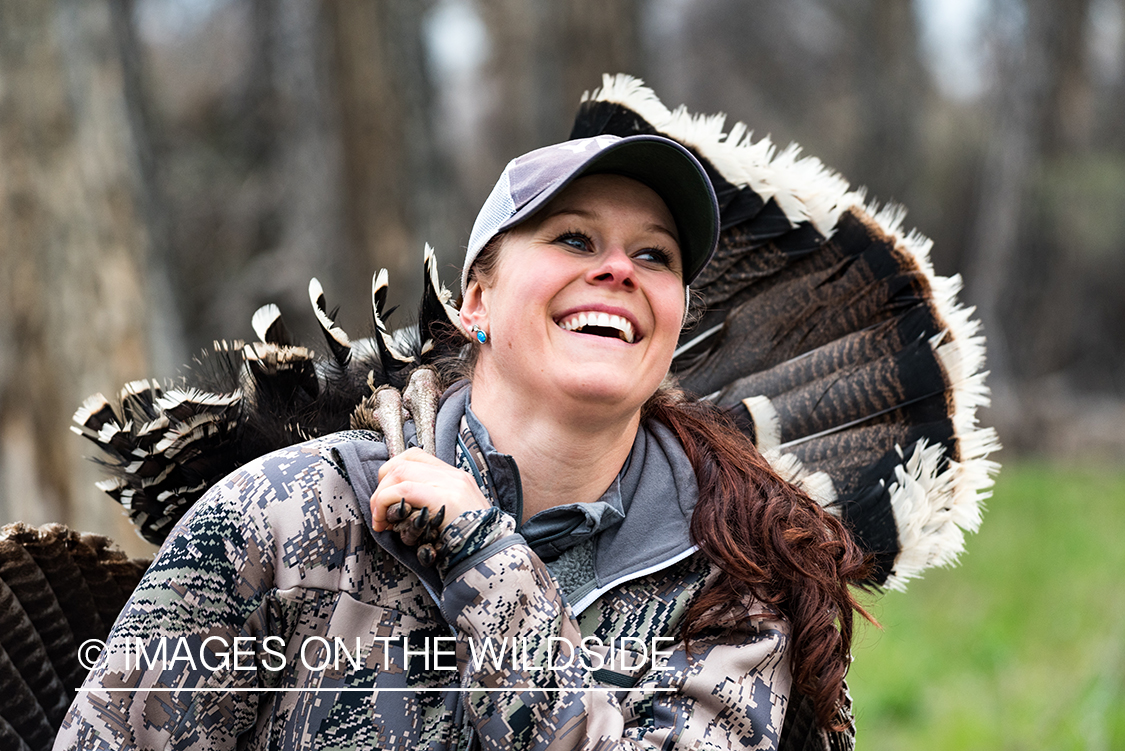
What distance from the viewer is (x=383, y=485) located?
5.66 ft

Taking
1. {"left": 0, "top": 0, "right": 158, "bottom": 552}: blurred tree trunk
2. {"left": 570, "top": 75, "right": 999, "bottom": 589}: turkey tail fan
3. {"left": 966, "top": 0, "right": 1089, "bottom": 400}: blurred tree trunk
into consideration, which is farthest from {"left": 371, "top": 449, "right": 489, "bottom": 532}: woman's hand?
{"left": 966, "top": 0, "right": 1089, "bottom": 400}: blurred tree trunk

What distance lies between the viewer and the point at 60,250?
4.18 meters

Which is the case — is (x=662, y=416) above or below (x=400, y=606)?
above

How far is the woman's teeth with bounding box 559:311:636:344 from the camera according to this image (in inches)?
75.5

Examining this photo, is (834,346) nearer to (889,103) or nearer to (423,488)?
(423,488)

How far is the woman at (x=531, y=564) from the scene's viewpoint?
1.71m

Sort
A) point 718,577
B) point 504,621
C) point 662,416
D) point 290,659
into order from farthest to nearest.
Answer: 1. point 662,416
2. point 718,577
3. point 290,659
4. point 504,621

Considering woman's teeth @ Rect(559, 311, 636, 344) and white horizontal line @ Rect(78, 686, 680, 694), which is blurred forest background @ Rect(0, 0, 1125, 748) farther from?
white horizontal line @ Rect(78, 686, 680, 694)

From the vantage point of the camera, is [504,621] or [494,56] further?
[494,56]

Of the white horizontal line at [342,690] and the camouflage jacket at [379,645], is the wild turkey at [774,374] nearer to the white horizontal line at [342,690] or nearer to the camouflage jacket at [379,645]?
the camouflage jacket at [379,645]

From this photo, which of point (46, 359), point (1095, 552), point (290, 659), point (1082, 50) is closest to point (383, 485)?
point (290, 659)

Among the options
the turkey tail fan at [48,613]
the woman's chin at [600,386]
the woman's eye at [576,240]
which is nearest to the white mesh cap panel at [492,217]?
the woman's eye at [576,240]

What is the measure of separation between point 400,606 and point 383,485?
248 millimetres

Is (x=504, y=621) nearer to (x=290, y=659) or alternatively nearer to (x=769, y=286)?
(x=290, y=659)
